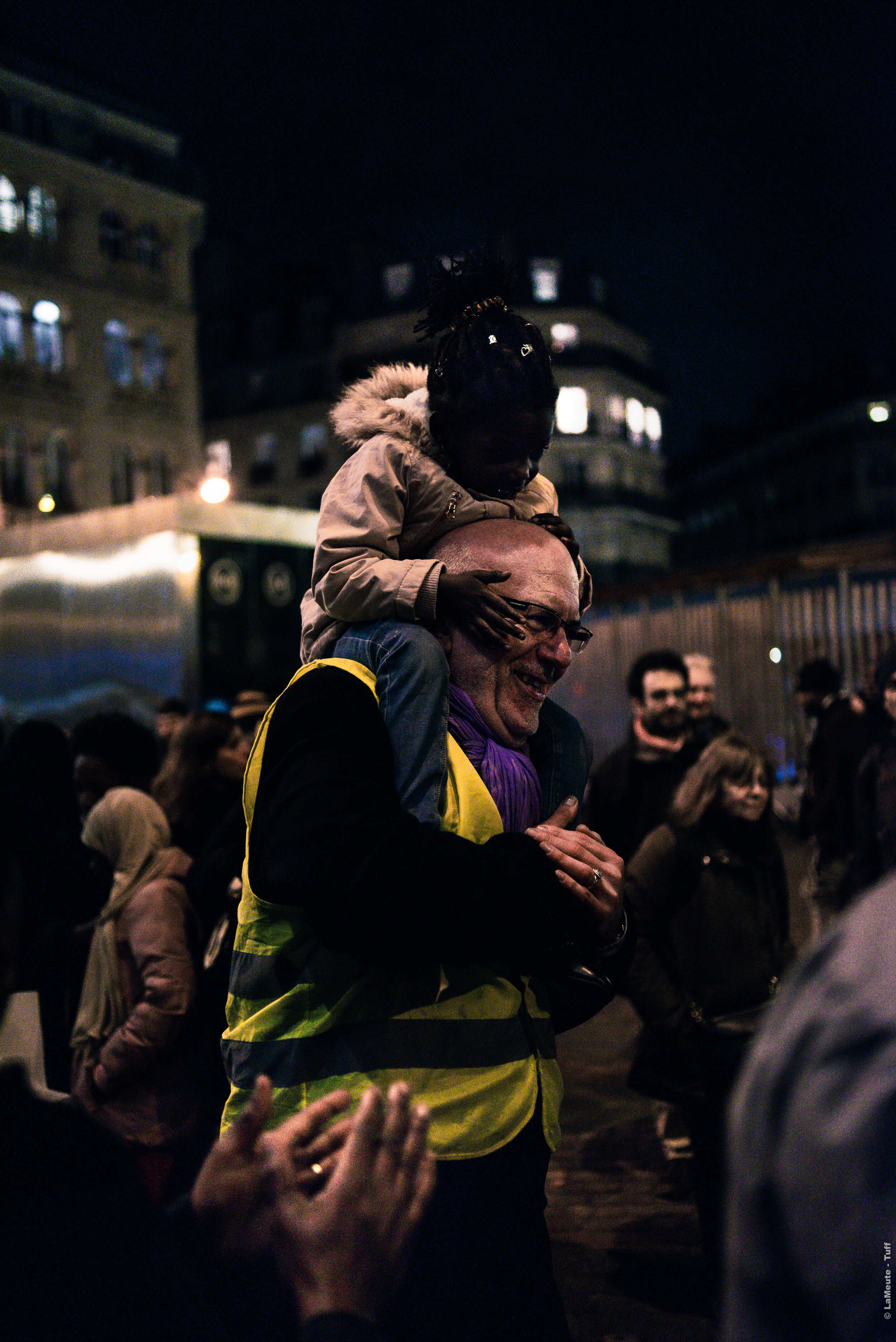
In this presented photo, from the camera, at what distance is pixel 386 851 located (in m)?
1.60

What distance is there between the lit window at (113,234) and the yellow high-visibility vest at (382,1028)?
3432 cm

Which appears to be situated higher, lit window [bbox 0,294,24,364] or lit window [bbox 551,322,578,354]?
lit window [bbox 551,322,578,354]

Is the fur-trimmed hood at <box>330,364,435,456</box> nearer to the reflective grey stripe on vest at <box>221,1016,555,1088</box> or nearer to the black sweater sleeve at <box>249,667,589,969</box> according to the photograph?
the black sweater sleeve at <box>249,667,589,969</box>

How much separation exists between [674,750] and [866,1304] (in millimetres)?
5344

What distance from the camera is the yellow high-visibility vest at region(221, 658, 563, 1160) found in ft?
5.67

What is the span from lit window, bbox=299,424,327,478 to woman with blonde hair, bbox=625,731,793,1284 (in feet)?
173

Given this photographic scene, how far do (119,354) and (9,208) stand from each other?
189 inches

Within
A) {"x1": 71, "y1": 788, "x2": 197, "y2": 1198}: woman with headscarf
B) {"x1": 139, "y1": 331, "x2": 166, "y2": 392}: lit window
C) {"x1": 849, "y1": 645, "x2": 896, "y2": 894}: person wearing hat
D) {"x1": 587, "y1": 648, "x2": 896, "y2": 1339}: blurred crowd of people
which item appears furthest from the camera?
{"x1": 139, "y1": 331, "x2": 166, "y2": 392}: lit window

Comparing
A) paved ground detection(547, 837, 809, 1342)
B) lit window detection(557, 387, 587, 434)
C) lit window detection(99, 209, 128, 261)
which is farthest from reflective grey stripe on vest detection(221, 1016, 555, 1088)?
lit window detection(557, 387, 587, 434)

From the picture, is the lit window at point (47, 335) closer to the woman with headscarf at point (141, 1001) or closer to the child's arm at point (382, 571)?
the woman with headscarf at point (141, 1001)

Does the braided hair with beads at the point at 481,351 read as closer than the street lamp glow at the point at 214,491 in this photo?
Yes

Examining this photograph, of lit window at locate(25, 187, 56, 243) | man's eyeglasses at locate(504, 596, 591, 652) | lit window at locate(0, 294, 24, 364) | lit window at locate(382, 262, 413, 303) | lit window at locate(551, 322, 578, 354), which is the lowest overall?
man's eyeglasses at locate(504, 596, 591, 652)

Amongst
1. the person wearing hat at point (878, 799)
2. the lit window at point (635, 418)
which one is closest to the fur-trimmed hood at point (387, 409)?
the person wearing hat at point (878, 799)

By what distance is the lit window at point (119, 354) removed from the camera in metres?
33.3
